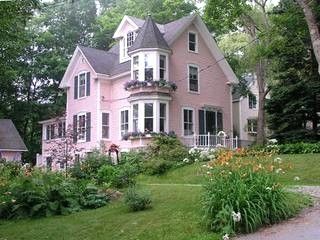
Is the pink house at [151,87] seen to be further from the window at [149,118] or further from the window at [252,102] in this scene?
the window at [252,102]

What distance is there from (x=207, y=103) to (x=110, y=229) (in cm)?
2406

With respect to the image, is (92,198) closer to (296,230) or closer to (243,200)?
(243,200)

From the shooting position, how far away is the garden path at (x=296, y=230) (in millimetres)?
8352

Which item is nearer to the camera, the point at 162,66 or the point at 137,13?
the point at 162,66

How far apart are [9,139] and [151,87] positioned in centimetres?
1883

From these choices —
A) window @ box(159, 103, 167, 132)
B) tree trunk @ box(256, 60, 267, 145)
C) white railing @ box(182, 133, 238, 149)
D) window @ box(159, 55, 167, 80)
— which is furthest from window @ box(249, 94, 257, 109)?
window @ box(159, 103, 167, 132)

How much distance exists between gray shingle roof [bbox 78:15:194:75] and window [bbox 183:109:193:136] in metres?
4.33

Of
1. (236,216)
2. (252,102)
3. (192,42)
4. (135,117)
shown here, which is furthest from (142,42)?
(236,216)

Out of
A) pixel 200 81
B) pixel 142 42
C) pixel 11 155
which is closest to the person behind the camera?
pixel 142 42

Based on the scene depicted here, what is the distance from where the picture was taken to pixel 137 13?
45.3 m

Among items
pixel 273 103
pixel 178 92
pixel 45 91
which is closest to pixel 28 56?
pixel 45 91

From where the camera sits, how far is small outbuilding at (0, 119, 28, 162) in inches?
1693

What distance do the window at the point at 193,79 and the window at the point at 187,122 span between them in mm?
1576

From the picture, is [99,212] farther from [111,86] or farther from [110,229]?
[111,86]
